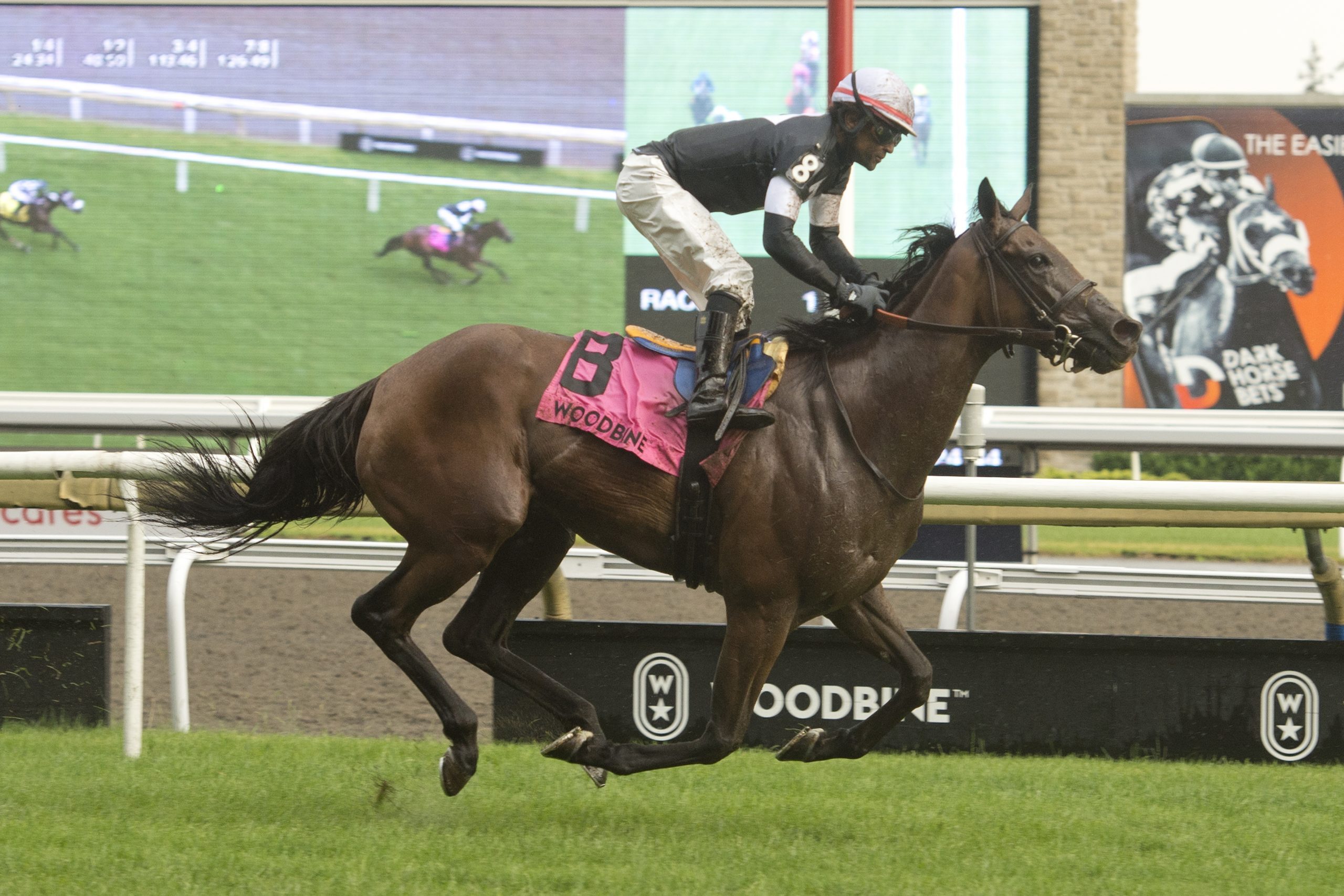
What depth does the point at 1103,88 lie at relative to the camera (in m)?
12.8

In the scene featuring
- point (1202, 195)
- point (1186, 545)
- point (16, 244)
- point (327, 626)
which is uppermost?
point (1202, 195)

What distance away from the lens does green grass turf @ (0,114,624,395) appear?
11.6m

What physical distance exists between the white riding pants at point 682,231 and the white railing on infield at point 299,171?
310 inches

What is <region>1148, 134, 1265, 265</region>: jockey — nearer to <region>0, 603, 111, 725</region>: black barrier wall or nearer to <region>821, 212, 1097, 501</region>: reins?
<region>821, 212, 1097, 501</region>: reins

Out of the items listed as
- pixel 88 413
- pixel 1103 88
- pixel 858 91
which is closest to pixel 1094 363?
pixel 858 91

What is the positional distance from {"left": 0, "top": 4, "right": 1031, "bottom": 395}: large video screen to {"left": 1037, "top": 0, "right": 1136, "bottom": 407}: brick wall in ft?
4.99

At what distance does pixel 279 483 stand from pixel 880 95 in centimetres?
193

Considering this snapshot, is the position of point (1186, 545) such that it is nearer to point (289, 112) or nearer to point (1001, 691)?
point (289, 112)

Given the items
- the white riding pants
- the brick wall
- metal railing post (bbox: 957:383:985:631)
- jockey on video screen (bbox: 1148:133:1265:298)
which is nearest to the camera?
the white riding pants

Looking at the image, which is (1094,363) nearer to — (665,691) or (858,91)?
(858,91)

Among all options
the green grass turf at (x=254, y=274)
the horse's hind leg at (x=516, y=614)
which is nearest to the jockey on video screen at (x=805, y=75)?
the green grass turf at (x=254, y=274)

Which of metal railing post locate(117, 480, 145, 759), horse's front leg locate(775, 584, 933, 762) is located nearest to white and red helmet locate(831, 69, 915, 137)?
horse's front leg locate(775, 584, 933, 762)

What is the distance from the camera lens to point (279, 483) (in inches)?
161

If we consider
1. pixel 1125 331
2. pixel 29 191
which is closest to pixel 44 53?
pixel 29 191
